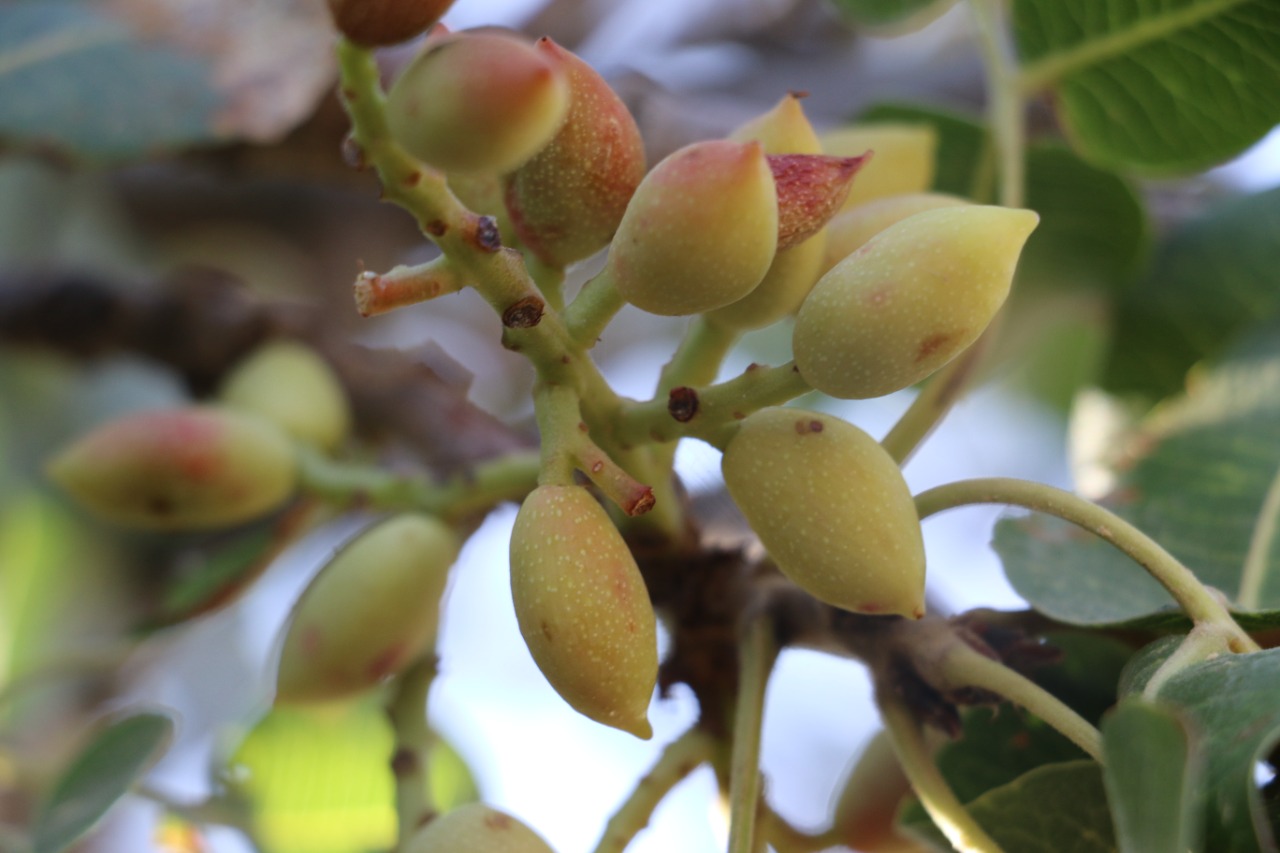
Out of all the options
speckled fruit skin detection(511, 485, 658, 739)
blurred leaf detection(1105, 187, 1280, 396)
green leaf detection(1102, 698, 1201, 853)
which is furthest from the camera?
blurred leaf detection(1105, 187, 1280, 396)

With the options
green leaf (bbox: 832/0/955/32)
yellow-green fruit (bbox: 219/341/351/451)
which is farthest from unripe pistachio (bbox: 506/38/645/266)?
green leaf (bbox: 832/0/955/32)

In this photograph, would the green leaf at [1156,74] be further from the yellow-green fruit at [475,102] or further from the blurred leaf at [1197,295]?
the yellow-green fruit at [475,102]

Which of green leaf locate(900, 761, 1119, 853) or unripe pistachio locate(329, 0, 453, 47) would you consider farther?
green leaf locate(900, 761, 1119, 853)

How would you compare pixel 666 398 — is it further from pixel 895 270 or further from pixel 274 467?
pixel 274 467

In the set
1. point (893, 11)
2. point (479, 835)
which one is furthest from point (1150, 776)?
point (893, 11)

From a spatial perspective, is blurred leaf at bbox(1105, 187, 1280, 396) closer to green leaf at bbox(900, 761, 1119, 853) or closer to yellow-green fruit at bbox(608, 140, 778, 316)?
green leaf at bbox(900, 761, 1119, 853)

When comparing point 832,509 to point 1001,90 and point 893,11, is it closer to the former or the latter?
point 1001,90

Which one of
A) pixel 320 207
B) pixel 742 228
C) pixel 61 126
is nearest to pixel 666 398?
pixel 742 228
